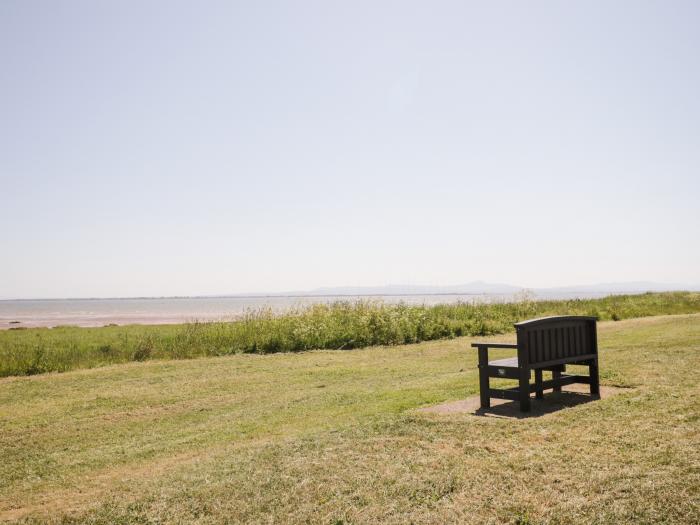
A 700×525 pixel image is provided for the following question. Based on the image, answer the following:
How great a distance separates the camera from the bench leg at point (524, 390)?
7445 mm

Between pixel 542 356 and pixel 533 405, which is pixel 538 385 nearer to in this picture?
pixel 533 405

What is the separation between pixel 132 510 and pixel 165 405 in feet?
18.6

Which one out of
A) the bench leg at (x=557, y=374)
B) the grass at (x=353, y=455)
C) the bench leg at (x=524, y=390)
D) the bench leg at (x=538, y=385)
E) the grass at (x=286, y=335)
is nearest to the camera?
the grass at (x=353, y=455)

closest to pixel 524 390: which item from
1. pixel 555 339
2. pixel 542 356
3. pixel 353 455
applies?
pixel 542 356

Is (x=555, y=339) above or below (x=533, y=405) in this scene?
above

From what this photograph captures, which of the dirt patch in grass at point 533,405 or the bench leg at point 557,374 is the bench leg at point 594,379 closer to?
the dirt patch in grass at point 533,405

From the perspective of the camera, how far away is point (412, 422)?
6898mm

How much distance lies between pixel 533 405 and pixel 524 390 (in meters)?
0.60

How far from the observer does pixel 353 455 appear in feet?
18.8

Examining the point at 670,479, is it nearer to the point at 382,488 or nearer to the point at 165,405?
the point at 382,488

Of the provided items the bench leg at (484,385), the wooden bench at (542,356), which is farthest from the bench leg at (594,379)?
the bench leg at (484,385)

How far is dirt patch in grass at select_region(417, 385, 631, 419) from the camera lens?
7.46 m

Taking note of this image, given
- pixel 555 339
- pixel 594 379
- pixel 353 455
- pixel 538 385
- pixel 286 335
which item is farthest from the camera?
pixel 286 335

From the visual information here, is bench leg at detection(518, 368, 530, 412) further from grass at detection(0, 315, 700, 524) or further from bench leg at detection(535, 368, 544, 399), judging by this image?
bench leg at detection(535, 368, 544, 399)
